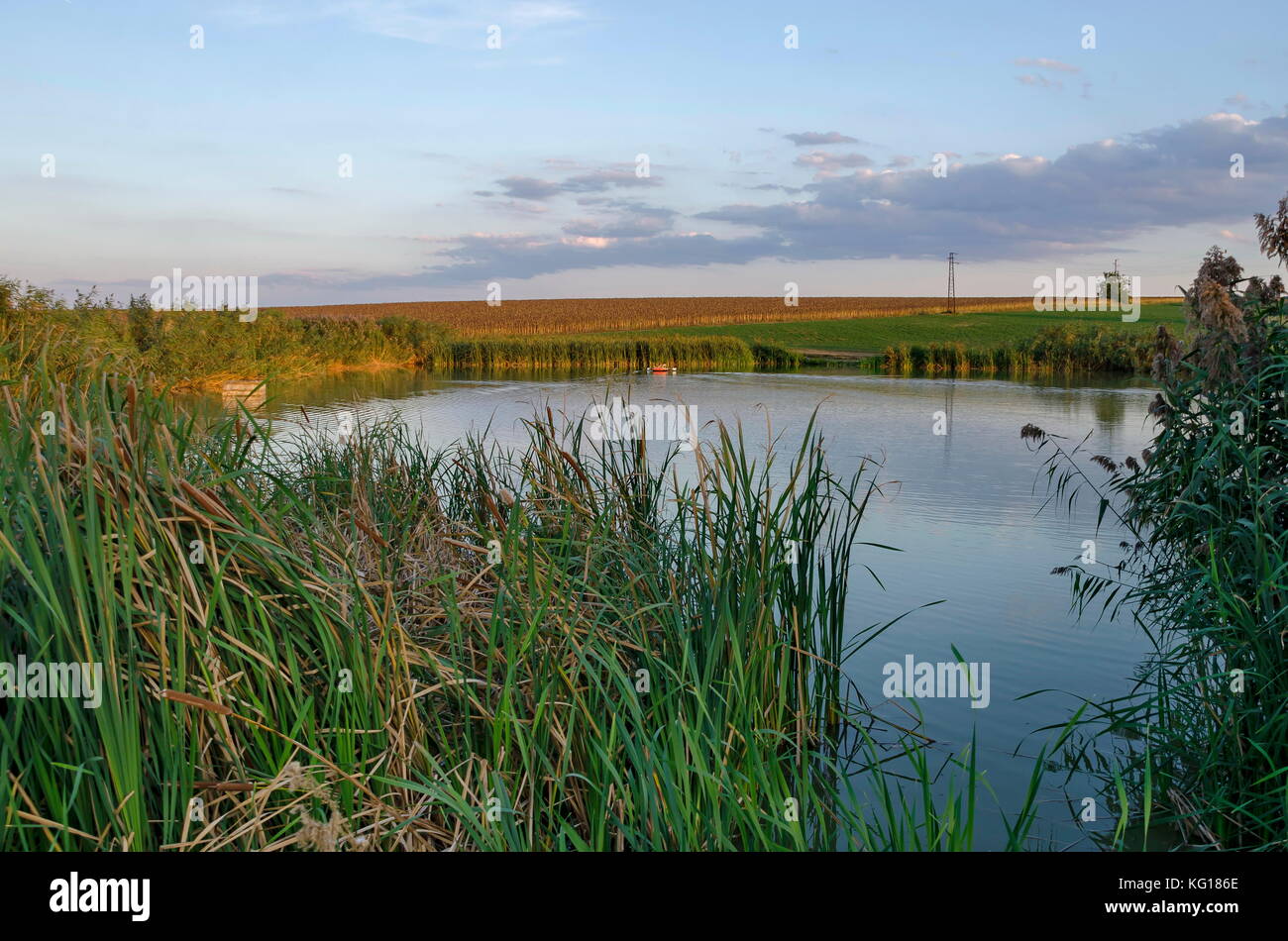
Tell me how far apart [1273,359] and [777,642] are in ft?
8.04

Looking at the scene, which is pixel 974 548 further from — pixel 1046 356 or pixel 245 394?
pixel 1046 356

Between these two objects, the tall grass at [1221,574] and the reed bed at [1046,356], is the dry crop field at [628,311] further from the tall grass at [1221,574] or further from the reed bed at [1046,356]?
the tall grass at [1221,574]

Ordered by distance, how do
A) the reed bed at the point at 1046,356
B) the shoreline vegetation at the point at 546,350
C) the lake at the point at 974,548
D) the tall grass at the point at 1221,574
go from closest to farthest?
the tall grass at the point at 1221,574 → the lake at the point at 974,548 → the shoreline vegetation at the point at 546,350 → the reed bed at the point at 1046,356

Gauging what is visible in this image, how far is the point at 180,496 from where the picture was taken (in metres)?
2.42

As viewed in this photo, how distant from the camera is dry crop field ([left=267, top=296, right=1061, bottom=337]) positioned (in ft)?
201

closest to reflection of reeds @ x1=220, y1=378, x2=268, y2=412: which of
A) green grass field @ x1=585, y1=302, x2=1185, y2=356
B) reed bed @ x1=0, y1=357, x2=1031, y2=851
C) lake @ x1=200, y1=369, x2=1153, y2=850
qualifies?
reed bed @ x1=0, y1=357, x2=1031, y2=851

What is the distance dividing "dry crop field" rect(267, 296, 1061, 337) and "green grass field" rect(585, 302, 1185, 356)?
18.9 ft

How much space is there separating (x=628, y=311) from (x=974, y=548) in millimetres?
68508

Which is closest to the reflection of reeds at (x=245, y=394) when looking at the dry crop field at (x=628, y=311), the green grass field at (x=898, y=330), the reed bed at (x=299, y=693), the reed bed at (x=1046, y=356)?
the reed bed at (x=299, y=693)

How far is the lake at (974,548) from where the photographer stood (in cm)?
470

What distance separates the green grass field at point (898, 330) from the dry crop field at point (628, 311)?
18.9 ft

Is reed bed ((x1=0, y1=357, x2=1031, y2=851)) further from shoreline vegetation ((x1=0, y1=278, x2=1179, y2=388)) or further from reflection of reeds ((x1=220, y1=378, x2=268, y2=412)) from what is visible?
shoreline vegetation ((x1=0, y1=278, x2=1179, y2=388))
